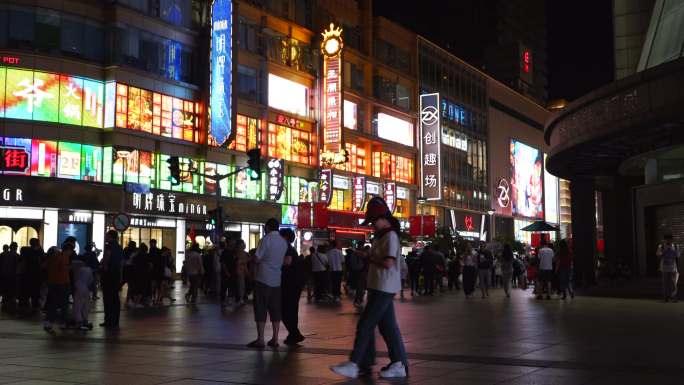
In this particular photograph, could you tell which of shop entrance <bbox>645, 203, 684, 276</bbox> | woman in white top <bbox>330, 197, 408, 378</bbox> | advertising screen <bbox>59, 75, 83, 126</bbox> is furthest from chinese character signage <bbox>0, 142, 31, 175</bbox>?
woman in white top <bbox>330, 197, 408, 378</bbox>

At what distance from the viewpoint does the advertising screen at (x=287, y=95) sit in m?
52.0

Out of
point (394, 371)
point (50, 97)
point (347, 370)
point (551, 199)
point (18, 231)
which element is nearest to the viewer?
point (347, 370)

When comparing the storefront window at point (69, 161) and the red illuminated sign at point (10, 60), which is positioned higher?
the red illuminated sign at point (10, 60)

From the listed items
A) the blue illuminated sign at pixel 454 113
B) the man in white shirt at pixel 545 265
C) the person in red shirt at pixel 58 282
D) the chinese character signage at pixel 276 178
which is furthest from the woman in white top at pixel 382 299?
the blue illuminated sign at pixel 454 113

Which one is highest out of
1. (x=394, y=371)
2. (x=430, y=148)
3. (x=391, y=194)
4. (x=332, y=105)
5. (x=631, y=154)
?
(x=332, y=105)

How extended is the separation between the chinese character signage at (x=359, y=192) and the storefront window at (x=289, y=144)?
5.27 meters

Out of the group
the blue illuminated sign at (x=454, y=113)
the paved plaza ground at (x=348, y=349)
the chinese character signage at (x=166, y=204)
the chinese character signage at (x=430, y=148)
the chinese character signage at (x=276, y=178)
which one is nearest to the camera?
the paved plaza ground at (x=348, y=349)

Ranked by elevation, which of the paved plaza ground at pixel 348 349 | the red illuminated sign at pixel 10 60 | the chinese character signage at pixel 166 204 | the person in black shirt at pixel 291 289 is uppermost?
the red illuminated sign at pixel 10 60

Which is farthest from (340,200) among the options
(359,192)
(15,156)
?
(15,156)

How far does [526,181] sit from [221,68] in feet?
224

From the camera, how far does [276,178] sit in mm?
49969

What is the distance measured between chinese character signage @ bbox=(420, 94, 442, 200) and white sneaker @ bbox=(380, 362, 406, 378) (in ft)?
199

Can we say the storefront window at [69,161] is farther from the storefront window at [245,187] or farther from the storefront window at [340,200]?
the storefront window at [340,200]

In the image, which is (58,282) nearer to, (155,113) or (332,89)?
(155,113)
